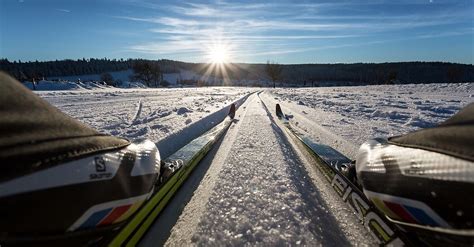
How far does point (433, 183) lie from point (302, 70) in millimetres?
156245

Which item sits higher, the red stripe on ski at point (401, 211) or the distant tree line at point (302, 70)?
the distant tree line at point (302, 70)

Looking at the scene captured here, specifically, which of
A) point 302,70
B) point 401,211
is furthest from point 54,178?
point 302,70

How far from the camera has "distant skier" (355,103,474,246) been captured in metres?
0.90

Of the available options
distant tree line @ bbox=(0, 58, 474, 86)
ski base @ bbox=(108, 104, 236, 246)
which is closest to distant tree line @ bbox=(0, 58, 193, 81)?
distant tree line @ bbox=(0, 58, 474, 86)

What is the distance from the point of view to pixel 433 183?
100 cm

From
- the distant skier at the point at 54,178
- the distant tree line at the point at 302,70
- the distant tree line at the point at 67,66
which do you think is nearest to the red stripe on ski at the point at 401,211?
the distant skier at the point at 54,178

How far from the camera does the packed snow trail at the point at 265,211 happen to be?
1.55 metres

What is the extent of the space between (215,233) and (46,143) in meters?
1.02

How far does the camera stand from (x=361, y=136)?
4.32 meters

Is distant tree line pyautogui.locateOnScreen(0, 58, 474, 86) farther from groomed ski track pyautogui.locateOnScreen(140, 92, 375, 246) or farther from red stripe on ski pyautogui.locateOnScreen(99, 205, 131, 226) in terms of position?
red stripe on ski pyautogui.locateOnScreen(99, 205, 131, 226)

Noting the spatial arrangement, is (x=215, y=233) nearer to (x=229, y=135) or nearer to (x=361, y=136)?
(x=229, y=135)

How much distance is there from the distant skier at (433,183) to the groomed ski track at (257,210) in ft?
1.55

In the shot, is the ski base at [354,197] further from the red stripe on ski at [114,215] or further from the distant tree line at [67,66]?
the distant tree line at [67,66]

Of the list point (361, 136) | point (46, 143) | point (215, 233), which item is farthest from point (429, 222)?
point (361, 136)
